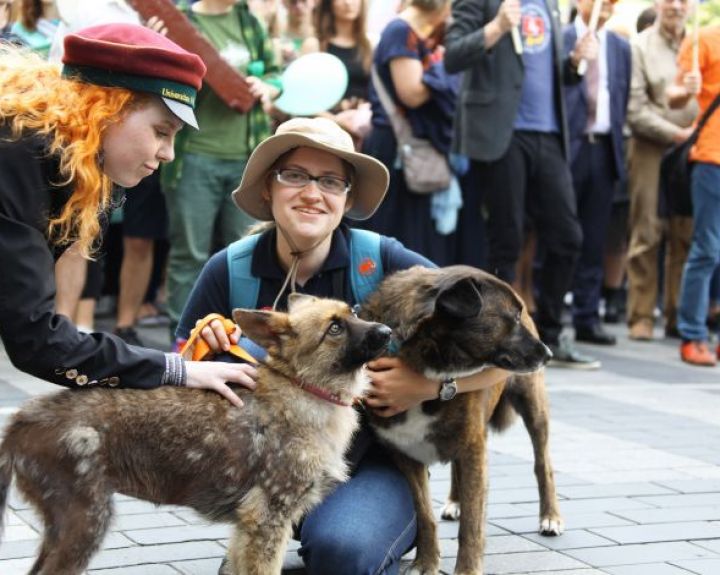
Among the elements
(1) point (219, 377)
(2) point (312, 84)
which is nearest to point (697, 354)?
(2) point (312, 84)

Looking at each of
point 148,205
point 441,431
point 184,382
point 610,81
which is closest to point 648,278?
point 610,81

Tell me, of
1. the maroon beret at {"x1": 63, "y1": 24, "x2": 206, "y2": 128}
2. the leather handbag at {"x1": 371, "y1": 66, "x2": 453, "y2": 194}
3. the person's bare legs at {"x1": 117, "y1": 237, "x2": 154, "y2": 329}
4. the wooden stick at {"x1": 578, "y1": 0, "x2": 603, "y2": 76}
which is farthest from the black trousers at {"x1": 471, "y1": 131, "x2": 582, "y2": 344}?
the maroon beret at {"x1": 63, "y1": 24, "x2": 206, "y2": 128}

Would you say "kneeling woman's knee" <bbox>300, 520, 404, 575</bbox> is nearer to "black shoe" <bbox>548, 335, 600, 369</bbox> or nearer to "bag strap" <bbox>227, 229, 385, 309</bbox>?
"bag strap" <bbox>227, 229, 385, 309</bbox>

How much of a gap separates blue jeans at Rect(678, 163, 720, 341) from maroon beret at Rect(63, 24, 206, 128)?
656 centimetres

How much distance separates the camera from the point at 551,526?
4.87m

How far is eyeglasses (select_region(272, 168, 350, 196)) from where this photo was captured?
4.27 metres

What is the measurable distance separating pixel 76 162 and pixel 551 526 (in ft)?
8.44

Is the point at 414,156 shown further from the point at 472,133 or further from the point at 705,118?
the point at 705,118

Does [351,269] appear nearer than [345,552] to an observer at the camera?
No

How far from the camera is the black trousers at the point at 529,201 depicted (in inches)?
340

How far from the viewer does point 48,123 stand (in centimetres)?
329

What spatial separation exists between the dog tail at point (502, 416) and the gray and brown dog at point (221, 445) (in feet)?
4.33

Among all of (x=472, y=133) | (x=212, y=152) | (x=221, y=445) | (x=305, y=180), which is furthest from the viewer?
(x=472, y=133)

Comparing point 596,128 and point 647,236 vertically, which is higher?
point 596,128
